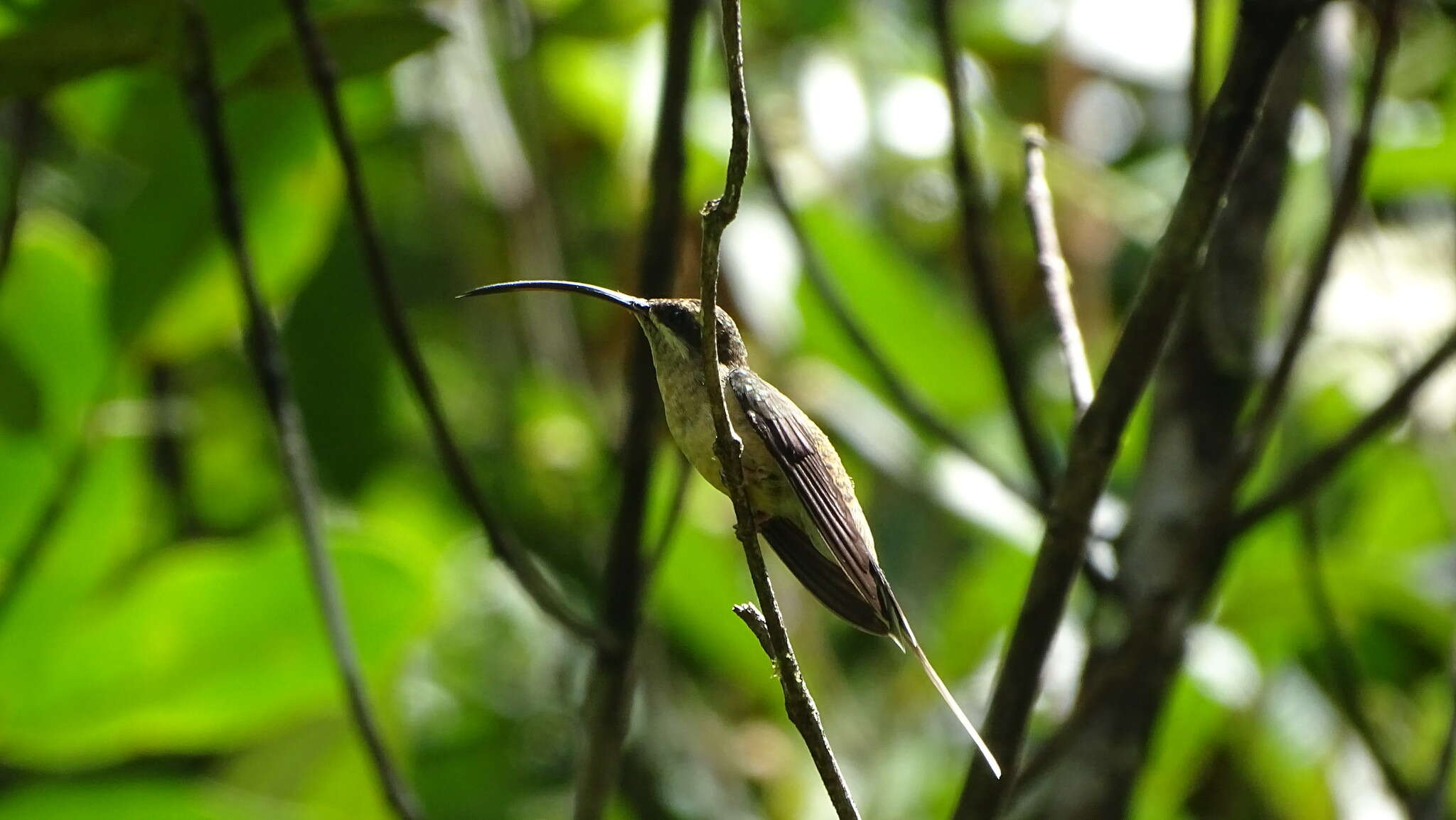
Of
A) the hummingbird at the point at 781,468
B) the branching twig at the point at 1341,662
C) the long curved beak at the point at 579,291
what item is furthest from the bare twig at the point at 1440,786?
the long curved beak at the point at 579,291

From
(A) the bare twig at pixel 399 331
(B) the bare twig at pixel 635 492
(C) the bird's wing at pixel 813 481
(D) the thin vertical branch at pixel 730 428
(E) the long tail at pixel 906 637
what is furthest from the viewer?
(B) the bare twig at pixel 635 492

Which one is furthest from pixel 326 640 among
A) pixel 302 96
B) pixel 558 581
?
pixel 558 581

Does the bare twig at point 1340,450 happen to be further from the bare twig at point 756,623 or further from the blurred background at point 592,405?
the bare twig at point 756,623

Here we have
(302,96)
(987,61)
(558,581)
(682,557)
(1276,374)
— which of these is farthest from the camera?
(987,61)

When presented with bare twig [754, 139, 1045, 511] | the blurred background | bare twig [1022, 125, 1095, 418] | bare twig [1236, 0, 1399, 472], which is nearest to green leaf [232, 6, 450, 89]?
the blurred background

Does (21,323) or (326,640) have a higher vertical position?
(21,323)

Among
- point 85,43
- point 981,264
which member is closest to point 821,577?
point 981,264

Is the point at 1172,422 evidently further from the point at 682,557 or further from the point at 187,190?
the point at 187,190
